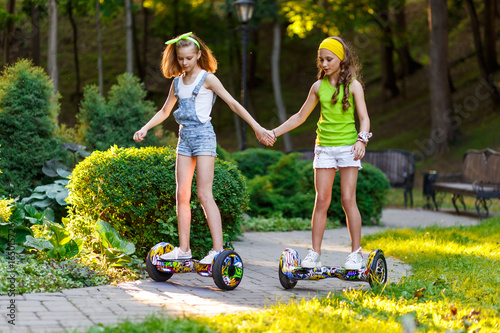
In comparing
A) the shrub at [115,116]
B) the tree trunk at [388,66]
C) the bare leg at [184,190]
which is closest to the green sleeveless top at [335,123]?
the bare leg at [184,190]

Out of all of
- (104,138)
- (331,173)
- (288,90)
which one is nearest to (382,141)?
(288,90)

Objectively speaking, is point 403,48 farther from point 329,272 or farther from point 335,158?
point 329,272

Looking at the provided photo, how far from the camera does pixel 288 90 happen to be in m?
40.7

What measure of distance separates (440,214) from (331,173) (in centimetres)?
885

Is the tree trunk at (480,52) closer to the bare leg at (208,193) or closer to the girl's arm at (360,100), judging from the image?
the girl's arm at (360,100)

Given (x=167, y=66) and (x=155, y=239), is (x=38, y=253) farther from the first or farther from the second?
(x=167, y=66)

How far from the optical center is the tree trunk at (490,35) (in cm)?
2530

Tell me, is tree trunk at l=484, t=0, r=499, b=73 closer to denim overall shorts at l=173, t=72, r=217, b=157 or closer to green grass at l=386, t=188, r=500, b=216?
green grass at l=386, t=188, r=500, b=216

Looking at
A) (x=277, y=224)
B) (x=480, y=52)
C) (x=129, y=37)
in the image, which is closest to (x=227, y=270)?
(x=277, y=224)

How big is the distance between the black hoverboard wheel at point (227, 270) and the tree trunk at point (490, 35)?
23.5 meters

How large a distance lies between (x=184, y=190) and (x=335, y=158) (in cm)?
128

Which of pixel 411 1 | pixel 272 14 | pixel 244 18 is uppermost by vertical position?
pixel 411 1

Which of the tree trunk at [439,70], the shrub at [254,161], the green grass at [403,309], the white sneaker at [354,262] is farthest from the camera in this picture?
the tree trunk at [439,70]

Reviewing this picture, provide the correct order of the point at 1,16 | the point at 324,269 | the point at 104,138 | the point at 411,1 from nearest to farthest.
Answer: the point at 324,269 → the point at 104,138 → the point at 1,16 → the point at 411,1
